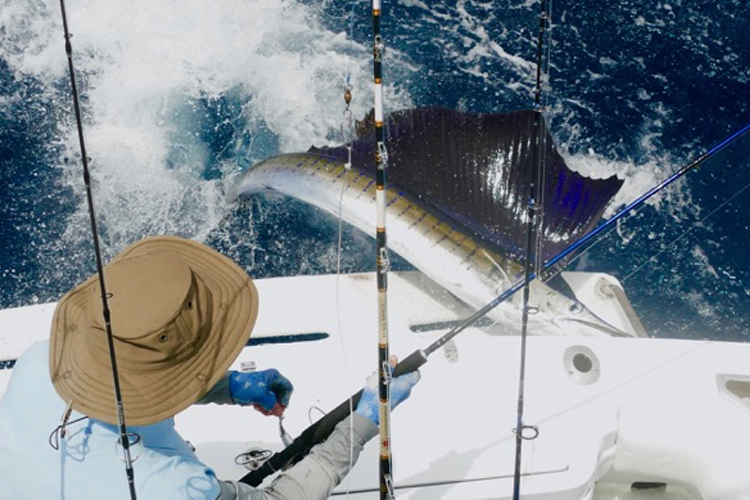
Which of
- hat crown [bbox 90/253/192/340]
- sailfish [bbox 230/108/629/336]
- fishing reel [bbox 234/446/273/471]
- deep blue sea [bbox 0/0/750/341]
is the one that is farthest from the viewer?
deep blue sea [bbox 0/0/750/341]

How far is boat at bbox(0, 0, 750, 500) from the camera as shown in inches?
81.4

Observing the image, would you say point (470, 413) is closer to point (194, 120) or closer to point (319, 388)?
point (319, 388)

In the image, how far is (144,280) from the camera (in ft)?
4.59

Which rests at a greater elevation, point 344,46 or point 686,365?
point 344,46

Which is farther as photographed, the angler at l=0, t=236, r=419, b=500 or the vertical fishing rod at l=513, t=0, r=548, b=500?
the vertical fishing rod at l=513, t=0, r=548, b=500

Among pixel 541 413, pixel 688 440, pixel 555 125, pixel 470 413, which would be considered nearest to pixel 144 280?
pixel 470 413

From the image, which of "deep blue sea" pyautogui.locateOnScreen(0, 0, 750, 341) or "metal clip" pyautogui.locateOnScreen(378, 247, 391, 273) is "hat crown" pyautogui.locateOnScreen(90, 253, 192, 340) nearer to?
"metal clip" pyautogui.locateOnScreen(378, 247, 391, 273)

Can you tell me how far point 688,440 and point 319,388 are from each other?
1.01 m

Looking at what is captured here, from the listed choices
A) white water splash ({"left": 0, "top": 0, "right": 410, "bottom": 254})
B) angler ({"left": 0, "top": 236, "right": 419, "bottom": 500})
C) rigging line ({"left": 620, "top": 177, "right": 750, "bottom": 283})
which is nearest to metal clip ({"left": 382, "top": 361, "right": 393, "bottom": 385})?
angler ({"left": 0, "top": 236, "right": 419, "bottom": 500})

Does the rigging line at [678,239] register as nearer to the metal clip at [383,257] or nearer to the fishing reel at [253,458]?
the fishing reel at [253,458]

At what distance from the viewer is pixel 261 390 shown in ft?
6.16

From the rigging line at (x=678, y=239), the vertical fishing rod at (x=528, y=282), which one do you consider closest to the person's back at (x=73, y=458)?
the vertical fishing rod at (x=528, y=282)

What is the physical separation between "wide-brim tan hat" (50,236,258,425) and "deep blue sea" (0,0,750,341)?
249 centimetres

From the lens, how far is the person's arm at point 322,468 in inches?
61.7
